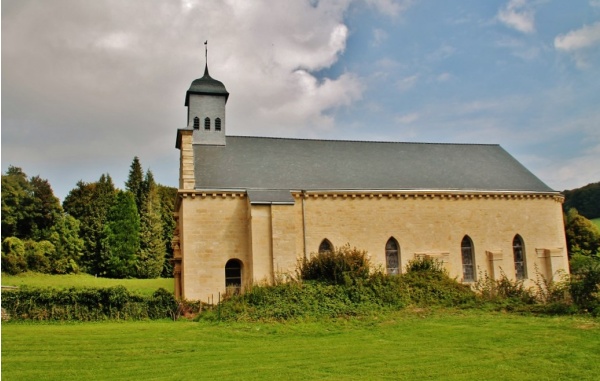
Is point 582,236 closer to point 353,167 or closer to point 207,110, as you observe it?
point 353,167

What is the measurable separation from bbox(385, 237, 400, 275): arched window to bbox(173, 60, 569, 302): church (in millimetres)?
57

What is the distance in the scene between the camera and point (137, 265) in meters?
51.1

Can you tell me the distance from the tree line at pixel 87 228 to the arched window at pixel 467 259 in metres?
33.8

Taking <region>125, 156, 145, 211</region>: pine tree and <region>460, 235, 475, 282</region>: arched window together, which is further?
<region>125, 156, 145, 211</region>: pine tree

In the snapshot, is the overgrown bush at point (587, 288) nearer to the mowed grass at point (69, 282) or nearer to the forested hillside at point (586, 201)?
the mowed grass at point (69, 282)

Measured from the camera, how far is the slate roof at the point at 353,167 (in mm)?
26969

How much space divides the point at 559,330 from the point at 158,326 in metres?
13.1

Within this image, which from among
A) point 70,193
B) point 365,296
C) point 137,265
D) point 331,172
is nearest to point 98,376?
A: point 365,296

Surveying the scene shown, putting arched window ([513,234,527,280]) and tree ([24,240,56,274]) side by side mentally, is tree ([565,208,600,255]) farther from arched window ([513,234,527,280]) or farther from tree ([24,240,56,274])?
tree ([24,240,56,274])

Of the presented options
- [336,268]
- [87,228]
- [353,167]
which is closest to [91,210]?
[87,228]

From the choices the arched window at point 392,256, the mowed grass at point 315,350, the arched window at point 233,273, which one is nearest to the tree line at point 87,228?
the arched window at point 233,273

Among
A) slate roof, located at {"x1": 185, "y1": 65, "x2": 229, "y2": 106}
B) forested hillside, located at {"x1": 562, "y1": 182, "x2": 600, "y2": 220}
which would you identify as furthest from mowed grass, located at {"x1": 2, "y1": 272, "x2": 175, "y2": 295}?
forested hillside, located at {"x1": 562, "y1": 182, "x2": 600, "y2": 220}

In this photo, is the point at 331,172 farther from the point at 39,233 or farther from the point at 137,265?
the point at 39,233

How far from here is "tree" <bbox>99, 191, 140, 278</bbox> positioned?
50312 millimetres
